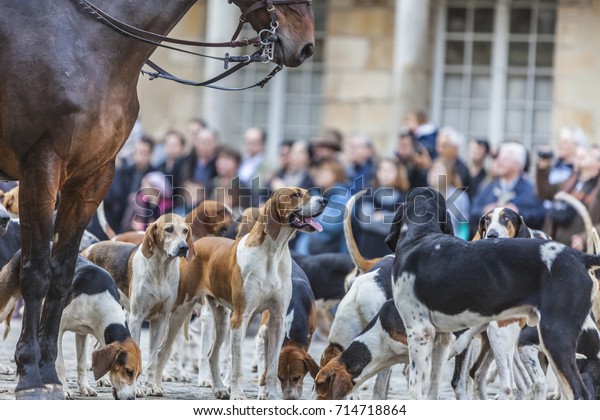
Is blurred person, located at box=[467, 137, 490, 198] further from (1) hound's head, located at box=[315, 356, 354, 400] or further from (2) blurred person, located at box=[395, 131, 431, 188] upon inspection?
(1) hound's head, located at box=[315, 356, 354, 400]

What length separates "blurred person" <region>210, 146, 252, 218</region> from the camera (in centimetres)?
1476

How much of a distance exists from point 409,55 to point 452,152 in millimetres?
5892

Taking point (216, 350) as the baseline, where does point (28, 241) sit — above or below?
above

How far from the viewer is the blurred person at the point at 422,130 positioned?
1600 cm

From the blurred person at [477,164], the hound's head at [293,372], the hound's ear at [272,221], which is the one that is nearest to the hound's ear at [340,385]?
the hound's head at [293,372]

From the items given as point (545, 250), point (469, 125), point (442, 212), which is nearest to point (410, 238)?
point (442, 212)

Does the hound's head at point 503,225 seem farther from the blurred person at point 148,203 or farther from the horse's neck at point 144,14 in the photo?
the blurred person at point 148,203

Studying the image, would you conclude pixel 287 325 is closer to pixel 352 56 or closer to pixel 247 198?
pixel 247 198

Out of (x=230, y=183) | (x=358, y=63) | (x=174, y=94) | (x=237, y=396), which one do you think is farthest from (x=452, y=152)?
(x=174, y=94)

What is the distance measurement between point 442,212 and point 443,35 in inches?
538

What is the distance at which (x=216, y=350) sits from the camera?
10234 millimetres

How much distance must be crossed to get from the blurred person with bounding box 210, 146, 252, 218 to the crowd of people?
0.04 ft

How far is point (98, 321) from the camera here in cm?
907

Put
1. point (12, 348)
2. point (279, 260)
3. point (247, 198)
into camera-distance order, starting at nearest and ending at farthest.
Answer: point (279, 260), point (12, 348), point (247, 198)
